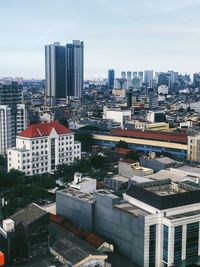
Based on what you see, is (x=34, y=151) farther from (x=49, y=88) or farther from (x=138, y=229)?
(x=49, y=88)

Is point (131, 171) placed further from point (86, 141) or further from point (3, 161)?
point (86, 141)

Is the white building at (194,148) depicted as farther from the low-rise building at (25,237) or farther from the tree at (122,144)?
the low-rise building at (25,237)

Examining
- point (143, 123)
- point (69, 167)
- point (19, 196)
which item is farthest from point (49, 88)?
point (19, 196)

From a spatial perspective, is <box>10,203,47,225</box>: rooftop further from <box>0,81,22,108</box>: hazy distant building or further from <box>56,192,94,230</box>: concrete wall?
<box>0,81,22,108</box>: hazy distant building

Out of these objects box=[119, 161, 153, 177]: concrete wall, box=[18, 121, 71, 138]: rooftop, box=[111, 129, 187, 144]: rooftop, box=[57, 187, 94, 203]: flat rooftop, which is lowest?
box=[119, 161, 153, 177]: concrete wall

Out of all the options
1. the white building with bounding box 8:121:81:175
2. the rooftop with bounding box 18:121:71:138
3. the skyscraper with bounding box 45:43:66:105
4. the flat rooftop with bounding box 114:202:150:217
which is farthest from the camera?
the skyscraper with bounding box 45:43:66:105

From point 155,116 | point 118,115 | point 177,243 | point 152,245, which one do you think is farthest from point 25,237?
point 155,116

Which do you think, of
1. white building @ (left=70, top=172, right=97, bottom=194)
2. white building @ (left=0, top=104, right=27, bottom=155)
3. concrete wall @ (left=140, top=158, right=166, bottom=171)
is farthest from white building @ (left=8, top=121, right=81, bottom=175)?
white building @ (left=70, top=172, right=97, bottom=194)
